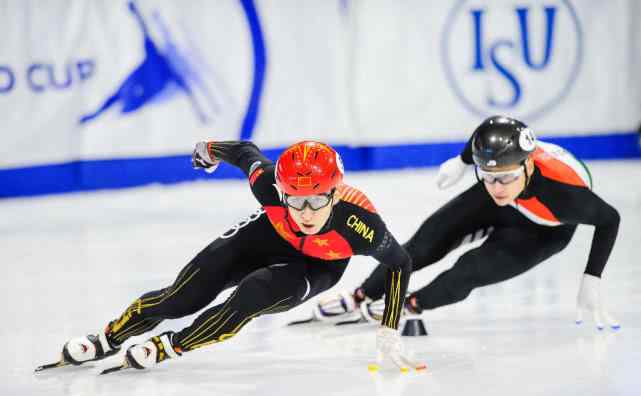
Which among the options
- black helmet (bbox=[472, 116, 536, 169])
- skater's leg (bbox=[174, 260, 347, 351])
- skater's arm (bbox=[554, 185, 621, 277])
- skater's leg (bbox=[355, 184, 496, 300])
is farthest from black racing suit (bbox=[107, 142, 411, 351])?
skater's arm (bbox=[554, 185, 621, 277])

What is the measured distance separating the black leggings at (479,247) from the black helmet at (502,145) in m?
0.52

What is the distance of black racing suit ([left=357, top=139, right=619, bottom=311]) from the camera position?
13.6 ft

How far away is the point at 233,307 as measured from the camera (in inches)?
140

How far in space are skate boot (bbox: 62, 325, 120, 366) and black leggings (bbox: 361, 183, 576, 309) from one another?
136cm

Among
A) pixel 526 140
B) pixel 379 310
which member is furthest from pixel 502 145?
pixel 379 310

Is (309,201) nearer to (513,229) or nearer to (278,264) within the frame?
(278,264)

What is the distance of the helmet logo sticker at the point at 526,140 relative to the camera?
393cm

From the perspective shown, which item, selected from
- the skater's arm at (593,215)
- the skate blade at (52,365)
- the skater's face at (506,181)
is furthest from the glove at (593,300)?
the skate blade at (52,365)

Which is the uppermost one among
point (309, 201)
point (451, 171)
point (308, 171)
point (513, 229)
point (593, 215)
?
point (308, 171)

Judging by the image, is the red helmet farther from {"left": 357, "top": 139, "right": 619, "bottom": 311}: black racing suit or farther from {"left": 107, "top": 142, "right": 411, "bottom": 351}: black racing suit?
{"left": 357, "top": 139, "right": 619, "bottom": 311}: black racing suit

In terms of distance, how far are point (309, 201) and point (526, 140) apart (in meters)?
1.01

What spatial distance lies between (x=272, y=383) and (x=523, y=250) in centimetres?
138

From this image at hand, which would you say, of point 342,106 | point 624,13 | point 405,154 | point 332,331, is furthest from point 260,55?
point 332,331

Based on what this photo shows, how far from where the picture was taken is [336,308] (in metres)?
4.57
